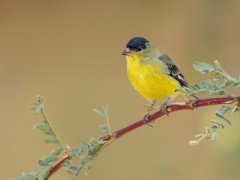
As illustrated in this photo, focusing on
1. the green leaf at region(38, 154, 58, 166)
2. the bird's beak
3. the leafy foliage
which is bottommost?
the leafy foliage

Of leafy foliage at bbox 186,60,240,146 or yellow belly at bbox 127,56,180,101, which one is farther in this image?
yellow belly at bbox 127,56,180,101

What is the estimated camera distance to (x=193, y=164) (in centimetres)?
289

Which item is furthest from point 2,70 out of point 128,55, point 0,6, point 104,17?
point 128,55

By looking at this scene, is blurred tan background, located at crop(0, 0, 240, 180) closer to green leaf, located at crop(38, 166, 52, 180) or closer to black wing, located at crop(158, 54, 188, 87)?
black wing, located at crop(158, 54, 188, 87)

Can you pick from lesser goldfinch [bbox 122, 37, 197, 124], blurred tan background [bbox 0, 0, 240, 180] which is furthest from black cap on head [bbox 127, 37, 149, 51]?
blurred tan background [bbox 0, 0, 240, 180]

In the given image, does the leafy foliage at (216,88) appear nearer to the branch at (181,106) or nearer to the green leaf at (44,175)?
the branch at (181,106)

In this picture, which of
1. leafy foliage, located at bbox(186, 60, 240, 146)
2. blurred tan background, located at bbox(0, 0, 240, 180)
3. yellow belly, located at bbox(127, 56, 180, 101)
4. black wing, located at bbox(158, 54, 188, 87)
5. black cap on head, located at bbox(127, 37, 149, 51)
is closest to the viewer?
leafy foliage, located at bbox(186, 60, 240, 146)

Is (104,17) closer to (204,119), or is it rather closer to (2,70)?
(2,70)

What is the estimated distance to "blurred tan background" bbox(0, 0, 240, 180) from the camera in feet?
11.9

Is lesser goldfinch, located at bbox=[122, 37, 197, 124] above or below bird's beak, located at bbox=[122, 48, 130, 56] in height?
below

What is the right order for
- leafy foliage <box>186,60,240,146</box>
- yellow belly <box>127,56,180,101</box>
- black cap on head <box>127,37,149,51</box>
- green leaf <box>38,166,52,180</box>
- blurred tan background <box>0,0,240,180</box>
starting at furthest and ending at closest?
blurred tan background <box>0,0,240,180</box>, black cap on head <box>127,37,149,51</box>, yellow belly <box>127,56,180,101</box>, green leaf <box>38,166,52,180</box>, leafy foliage <box>186,60,240,146</box>

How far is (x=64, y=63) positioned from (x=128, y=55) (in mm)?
2978

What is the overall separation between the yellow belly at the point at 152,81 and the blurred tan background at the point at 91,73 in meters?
0.72

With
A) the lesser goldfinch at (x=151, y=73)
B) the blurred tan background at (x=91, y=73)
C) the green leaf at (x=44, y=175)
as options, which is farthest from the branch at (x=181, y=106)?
the blurred tan background at (x=91, y=73)
